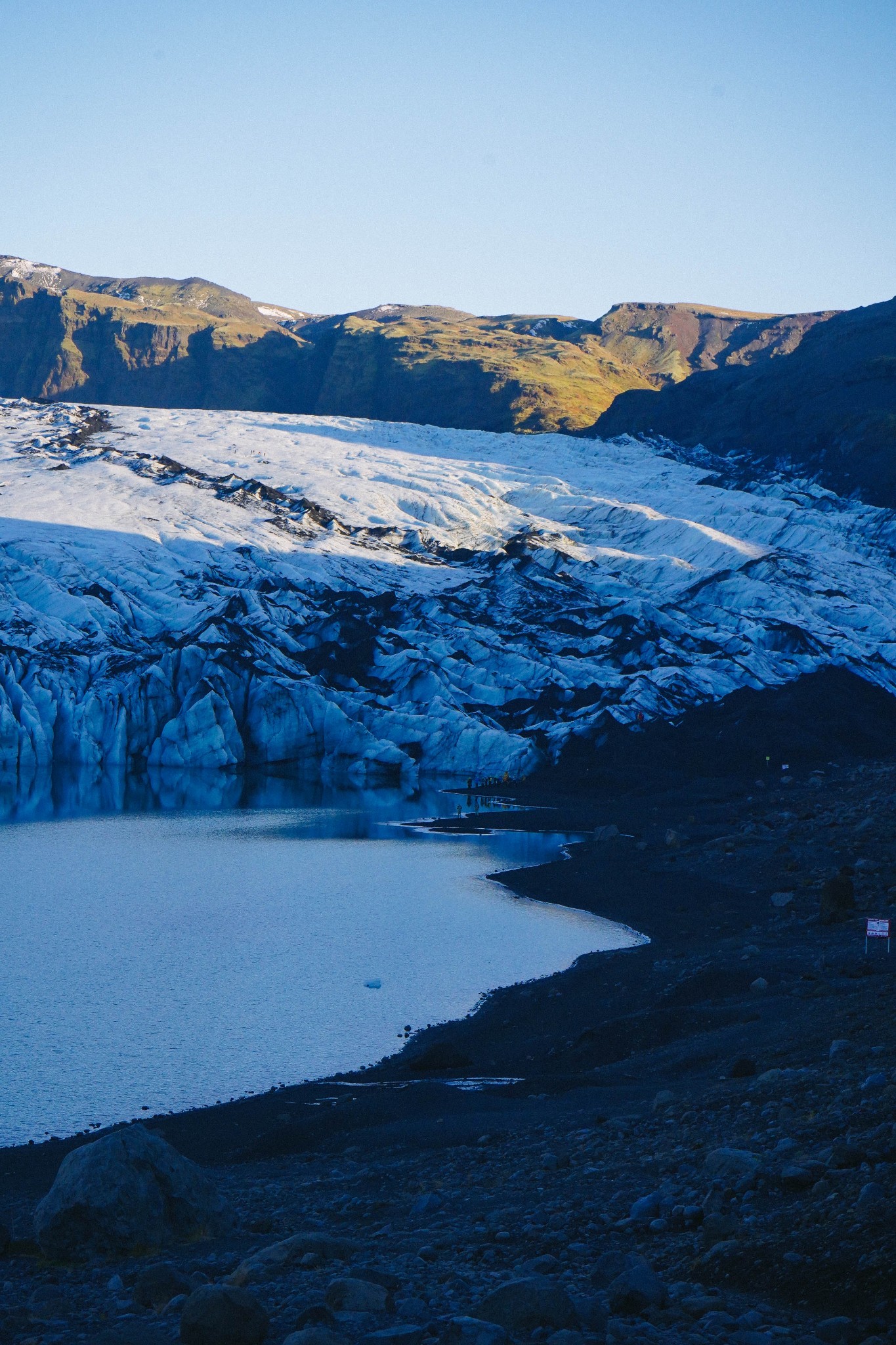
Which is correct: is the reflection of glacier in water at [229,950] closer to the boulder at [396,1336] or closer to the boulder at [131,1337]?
the boulder at [131,1337]

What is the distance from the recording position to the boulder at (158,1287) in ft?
19.3

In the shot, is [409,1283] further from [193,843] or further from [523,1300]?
[193,843]

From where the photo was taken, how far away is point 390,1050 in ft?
46.4

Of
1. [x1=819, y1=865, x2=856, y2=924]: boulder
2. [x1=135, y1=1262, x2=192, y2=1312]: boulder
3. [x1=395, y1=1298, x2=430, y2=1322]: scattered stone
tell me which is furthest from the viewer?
[x1=819, y1=865, x2=856, y2=924]: boulder

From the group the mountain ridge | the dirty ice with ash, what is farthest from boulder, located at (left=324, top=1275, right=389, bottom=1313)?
the mountain ridge

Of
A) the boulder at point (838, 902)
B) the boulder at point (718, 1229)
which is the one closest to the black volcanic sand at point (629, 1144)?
the boulder at point (718, 1229)

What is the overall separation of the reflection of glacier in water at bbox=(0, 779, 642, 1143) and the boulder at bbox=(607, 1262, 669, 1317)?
7427mm

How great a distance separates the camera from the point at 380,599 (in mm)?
55094

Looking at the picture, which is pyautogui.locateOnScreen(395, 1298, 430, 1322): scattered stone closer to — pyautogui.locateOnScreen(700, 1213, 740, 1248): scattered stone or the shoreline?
pyautogui.locateOnScreen(700, 1213, 740, 1248): scattered stone

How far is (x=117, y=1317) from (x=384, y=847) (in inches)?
984

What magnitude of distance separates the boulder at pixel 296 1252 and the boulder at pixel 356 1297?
2.49 feet

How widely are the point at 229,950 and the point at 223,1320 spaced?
579 inches

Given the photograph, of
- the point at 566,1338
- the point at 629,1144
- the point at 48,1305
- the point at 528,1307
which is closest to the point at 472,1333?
the point at 528,1307

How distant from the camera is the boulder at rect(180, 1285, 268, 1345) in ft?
16.7
